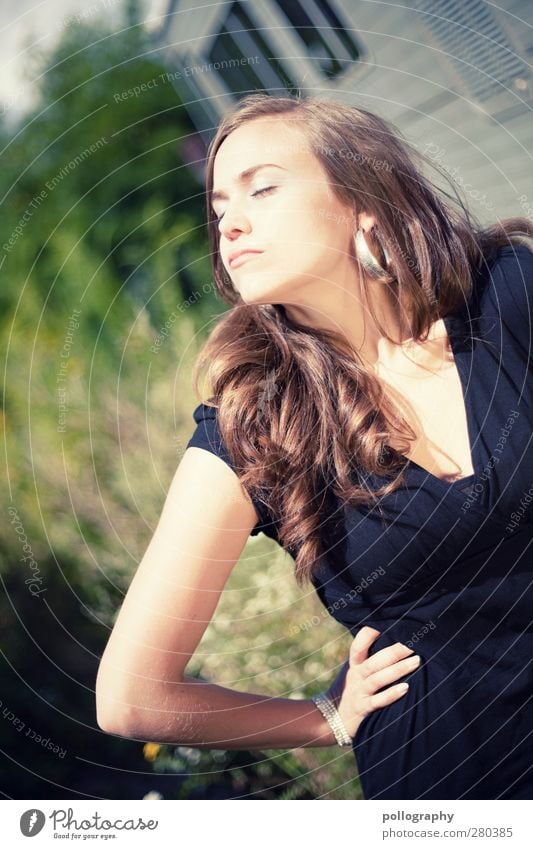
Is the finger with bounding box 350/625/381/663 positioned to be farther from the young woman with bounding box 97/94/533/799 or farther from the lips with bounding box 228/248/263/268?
the lips with bounding box 228/248/263/268

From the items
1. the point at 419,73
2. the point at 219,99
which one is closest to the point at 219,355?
the point at 219,99

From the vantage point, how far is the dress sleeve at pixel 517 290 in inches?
42.0

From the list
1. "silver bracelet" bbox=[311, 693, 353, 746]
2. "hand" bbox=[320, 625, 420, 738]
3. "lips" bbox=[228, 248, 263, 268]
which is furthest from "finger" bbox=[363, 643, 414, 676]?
"lips" bbox=[228, 248, 263, 268]

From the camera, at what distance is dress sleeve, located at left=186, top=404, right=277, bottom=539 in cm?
97

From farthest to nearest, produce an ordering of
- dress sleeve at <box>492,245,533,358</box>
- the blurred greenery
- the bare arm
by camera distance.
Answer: the blurred greenery < dress sleeve at <box>492,245,533,358</box> < the bare arm

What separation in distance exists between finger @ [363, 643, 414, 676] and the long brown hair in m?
0.14

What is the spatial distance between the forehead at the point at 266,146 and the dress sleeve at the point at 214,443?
29 cm

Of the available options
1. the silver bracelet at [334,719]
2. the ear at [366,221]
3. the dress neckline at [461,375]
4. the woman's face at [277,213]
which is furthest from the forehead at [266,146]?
the silver bracelet at [334,719]

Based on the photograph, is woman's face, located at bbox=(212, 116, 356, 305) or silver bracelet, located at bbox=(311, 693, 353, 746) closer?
woman's face, located at bbox=(212, 116, 356, 305)

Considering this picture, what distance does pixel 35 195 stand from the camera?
142cm

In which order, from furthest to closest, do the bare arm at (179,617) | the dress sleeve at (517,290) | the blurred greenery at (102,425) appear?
the blurred greenery at (102,425) → the dress sleeve at (517,290) → the bare arm at (179,617)

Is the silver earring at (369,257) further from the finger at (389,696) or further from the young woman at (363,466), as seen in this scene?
the finger at (389,696)

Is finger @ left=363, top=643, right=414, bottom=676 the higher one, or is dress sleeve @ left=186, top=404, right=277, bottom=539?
dress sleeve @ left=186, top=404, right=277, bottom=539

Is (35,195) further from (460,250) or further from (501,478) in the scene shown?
(501,478)
